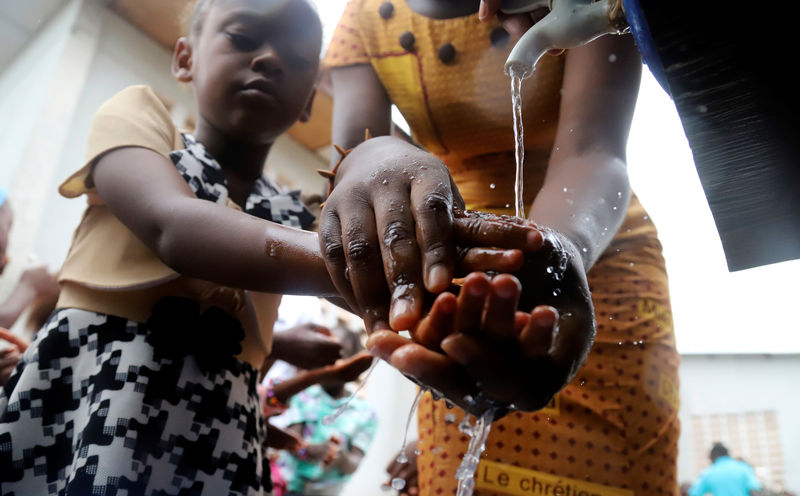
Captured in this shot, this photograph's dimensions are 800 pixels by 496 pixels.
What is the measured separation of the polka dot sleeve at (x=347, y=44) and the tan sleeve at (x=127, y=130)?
355 millimetres

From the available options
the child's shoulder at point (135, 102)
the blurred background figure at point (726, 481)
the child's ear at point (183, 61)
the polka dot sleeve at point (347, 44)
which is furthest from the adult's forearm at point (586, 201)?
the blurred background figure at point (726, 481)

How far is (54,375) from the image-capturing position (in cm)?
87

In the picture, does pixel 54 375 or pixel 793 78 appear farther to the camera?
pixel 54 375

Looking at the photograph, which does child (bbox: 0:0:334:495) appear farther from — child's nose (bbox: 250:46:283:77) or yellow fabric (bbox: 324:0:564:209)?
yellow fabric (bbox: 324:0:564:209)

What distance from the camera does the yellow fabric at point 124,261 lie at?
0.91 meters

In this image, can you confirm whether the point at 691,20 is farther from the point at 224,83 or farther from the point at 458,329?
the point at 224,83

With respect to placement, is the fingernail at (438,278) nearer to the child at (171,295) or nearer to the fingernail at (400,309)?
the fingernail at (400,309)

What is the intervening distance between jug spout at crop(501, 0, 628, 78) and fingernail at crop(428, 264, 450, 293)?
0.26 m

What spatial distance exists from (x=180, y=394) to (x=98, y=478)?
0.55 feet

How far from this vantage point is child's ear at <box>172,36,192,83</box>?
1.26m

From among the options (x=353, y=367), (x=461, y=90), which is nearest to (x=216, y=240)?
(x=461, y=90)

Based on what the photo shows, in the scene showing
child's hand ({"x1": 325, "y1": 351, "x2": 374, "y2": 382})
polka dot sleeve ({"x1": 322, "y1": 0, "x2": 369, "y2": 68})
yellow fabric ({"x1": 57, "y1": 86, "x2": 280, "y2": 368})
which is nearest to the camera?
yellow fabric ({"x1": 57, "y1": 86, "x2": 280, "y2": 368})

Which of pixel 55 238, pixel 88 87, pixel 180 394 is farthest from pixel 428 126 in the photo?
pixel 55 238

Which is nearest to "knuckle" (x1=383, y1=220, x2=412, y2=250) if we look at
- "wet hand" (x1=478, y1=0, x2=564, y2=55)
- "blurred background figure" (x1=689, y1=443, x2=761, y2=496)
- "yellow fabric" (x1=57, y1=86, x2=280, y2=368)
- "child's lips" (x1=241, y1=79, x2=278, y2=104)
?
"wet hand" (x1=478, y1=0, x2=564, y2=55)
